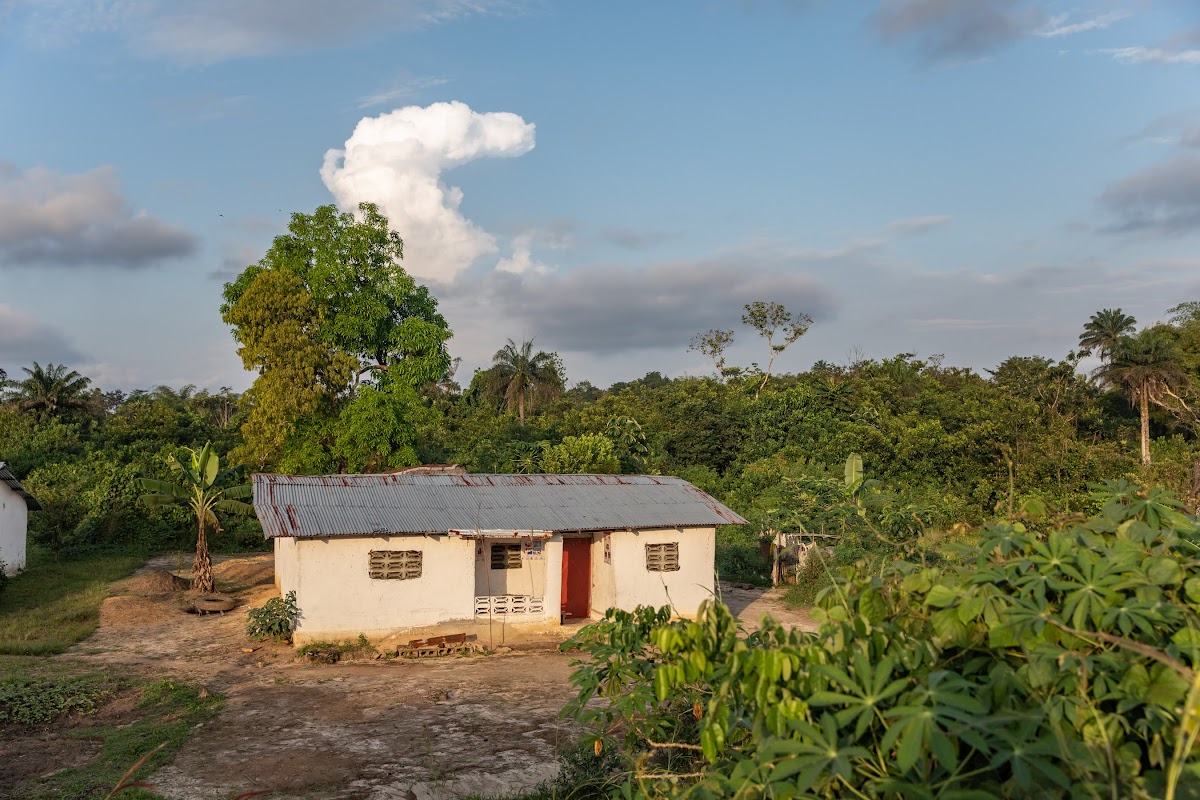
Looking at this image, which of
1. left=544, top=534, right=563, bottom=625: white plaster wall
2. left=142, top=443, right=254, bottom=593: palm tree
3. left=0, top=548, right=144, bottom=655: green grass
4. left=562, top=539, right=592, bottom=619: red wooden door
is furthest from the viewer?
left=142, top=443, right=254, bottom=593: palm tree

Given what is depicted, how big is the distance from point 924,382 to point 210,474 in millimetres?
33910

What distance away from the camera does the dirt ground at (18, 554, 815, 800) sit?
8.09 m

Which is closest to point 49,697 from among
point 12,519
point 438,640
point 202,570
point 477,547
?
point 438,640

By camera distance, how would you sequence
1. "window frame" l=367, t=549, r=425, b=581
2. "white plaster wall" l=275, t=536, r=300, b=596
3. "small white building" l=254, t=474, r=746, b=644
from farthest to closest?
"window frame" l=367, t=549, r=425, b=581 < "small white building" l=254, t=474, r=746, b=644 < "white plaster wall" l=275, t=536, r=300, b=596

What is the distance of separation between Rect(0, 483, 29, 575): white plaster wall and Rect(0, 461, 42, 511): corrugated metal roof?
0.09 metres

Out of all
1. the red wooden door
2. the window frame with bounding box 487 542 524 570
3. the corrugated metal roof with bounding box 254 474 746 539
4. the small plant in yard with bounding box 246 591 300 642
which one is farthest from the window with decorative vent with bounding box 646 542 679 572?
the small plant in yard with bounding box 246 591 300 642

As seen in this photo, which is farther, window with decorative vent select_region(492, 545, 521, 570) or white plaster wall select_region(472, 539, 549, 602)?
window with decorative vent select_region(492, 545, 521, 570)

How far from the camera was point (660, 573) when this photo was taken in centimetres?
1612

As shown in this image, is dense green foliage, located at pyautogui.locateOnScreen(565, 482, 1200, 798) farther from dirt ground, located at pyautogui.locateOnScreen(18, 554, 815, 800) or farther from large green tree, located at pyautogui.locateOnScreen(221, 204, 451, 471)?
large green tree, located at pyautogui.locateOnScreen(221, 204, 451, 471)

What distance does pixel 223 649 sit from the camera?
46.5ft

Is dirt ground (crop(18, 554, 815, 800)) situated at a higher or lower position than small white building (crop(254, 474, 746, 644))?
lower

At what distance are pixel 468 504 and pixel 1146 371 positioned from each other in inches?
1359

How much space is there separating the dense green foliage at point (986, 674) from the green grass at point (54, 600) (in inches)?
592

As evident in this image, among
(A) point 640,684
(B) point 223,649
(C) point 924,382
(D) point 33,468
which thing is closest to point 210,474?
(B) point 223,649
